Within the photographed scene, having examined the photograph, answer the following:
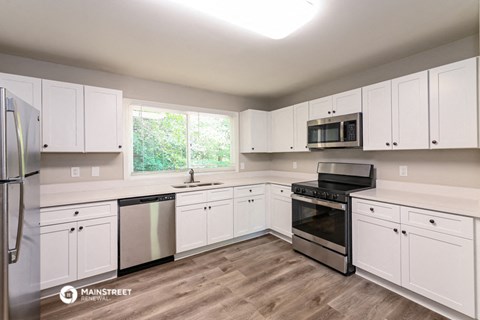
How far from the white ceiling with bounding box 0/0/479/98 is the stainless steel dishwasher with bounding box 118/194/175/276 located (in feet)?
5.32

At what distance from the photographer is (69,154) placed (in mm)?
2615

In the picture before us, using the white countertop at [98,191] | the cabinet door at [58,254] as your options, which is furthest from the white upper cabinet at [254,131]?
the cabinet door at [58,254]

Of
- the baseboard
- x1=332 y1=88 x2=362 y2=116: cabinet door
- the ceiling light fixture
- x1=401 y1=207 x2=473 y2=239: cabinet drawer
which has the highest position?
the ceiling light fixture

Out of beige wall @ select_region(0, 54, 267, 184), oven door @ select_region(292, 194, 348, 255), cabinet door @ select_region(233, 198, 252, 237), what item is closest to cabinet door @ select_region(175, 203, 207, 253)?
cabinet door @ select_region(233, 198, 252, 237)

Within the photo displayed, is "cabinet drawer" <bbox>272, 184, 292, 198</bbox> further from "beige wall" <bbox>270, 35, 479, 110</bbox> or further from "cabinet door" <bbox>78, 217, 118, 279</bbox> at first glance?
"cabinet door" <bbox>78, 217, 118, 279</bbox>

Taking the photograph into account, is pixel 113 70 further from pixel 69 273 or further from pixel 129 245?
pixel 69 273

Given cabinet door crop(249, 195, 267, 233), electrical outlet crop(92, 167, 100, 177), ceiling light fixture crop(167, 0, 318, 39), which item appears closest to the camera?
ceiling light fixture crop(167, 0, 318, 39)

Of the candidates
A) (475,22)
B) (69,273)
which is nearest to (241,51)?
(475,22)

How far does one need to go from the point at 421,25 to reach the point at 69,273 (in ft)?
12.9

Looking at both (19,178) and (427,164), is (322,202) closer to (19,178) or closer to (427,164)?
(427,164)

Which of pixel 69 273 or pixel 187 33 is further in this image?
pixel 69 273

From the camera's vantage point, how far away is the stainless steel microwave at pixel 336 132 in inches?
104

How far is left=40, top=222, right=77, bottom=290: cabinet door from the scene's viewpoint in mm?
1992

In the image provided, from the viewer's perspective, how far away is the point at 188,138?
357 cm
